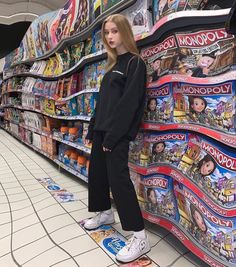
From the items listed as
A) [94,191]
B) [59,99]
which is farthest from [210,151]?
[59,99]

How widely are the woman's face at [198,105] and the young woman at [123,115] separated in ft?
1.12

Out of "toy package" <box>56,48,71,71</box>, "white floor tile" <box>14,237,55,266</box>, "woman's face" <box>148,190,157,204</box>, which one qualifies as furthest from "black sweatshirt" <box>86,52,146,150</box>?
"toy package" <box>56,48,71,71</box>

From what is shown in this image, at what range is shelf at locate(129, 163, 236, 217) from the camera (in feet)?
4.80

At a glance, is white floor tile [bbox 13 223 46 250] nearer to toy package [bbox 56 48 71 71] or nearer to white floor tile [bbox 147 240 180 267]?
white floor tile [bbox 147 240 180 267]

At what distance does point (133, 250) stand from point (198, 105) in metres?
0.94

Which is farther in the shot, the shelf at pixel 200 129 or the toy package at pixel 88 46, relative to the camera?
the toy package at pixel 88 46

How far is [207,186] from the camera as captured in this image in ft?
5.19

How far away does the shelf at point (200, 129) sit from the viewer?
1.44 m

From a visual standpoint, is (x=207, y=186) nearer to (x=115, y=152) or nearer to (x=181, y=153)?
(x=181, y=153)

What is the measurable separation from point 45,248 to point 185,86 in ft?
4.50

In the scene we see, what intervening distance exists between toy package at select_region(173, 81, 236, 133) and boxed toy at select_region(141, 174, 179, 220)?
0.43m

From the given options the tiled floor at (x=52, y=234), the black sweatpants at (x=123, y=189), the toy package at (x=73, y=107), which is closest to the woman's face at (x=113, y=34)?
the black sweatpants at (x=123, y=189)

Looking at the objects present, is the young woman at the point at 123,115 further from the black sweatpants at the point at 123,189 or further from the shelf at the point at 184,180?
the shelf at the point at 184,180

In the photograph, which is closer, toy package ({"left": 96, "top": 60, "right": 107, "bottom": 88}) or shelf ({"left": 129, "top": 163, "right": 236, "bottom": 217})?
shelf ({"left": 129, "top": 163, "right": 236, "bottom": 217})
